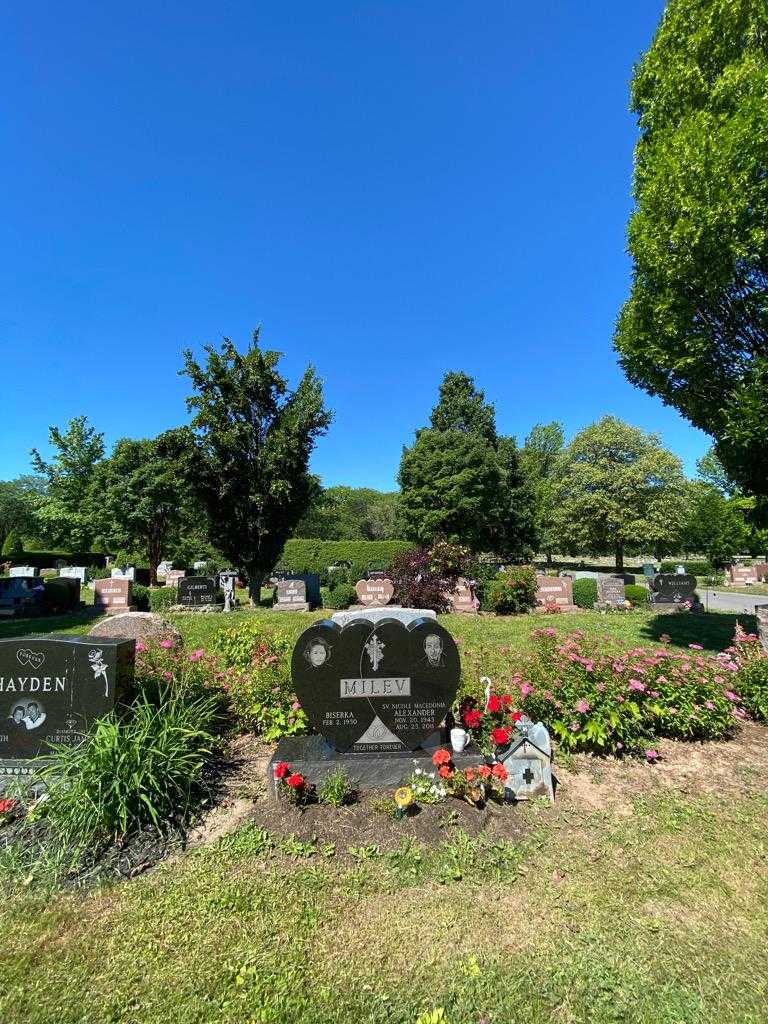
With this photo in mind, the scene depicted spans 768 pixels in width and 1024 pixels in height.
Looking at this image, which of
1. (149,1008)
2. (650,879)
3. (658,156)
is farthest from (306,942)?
(658,156)

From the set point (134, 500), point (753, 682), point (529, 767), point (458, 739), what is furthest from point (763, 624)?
point (134, 500)

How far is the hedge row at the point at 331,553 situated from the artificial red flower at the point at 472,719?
2612 centimetres

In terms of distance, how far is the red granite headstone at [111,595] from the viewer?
666 inches

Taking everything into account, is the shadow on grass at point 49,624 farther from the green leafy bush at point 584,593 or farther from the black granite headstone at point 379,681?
the green leafy bush at point 584,593

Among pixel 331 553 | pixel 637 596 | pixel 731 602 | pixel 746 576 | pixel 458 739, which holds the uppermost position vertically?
pixel 331 553

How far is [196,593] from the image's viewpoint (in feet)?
57.1

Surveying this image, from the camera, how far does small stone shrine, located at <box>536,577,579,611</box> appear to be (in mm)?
17203

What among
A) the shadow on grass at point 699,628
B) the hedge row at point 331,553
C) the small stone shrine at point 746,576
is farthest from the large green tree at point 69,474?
the small stone shrine at point 746,576

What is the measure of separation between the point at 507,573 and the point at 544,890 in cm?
1437

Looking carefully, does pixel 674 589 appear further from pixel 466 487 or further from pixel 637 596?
pixel 466 487

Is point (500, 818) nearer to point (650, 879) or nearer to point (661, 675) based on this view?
point (650, 879)

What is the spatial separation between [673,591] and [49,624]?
2049 cm

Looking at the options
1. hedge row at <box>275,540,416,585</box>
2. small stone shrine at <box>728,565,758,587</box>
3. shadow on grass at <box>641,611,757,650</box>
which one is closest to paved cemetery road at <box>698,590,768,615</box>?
shadow on grass at <box>641,611,757,650</box>

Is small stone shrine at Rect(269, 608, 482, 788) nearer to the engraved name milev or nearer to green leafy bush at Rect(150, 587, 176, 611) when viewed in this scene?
the engraved name milev
